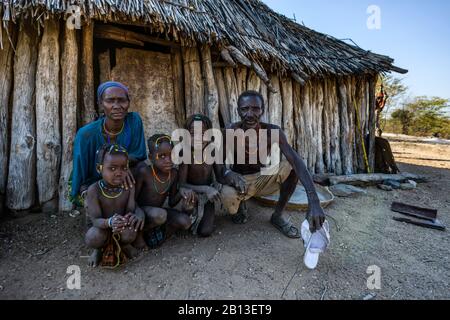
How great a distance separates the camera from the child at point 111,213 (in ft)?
6.67

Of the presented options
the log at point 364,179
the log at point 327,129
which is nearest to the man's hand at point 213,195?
the log at point 364,179

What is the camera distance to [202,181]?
2771 millimetres

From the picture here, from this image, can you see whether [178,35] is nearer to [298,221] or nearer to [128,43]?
[128,43]

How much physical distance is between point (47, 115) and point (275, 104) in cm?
306

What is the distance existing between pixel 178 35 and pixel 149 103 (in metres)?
0.98

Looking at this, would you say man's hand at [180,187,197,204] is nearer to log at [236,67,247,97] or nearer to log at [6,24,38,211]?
log at [6,24,38,211]

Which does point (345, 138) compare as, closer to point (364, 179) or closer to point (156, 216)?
point (364, 179)

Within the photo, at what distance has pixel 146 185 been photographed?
2436 mm

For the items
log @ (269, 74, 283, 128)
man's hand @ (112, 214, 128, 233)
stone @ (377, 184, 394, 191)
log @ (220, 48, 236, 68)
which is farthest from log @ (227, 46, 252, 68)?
stone @ (377, 184, 394, 191)

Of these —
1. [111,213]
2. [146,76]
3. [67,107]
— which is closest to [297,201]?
[111,213]

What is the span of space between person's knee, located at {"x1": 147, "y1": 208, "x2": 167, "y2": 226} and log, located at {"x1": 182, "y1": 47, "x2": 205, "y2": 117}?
1.77 metres

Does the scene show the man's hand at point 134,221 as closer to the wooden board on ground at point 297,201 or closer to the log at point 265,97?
the wooden board on ground at point 297,201

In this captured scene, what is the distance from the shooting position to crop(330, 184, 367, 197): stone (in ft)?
13.7

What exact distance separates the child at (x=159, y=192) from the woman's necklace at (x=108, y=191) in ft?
0.78
